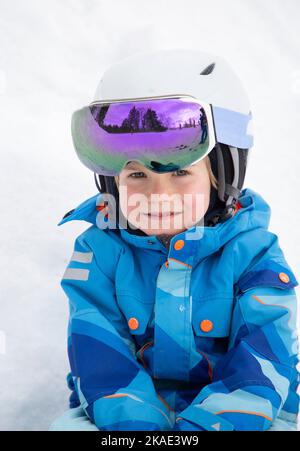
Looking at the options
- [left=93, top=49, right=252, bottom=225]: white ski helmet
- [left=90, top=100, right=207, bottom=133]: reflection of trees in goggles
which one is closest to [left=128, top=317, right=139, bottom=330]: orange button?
[left=93, top=49, right=252, bottom=225]: white ski helmet

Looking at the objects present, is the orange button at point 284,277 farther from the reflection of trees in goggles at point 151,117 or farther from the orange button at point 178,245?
the reflection of trees in goggles at point 151,117

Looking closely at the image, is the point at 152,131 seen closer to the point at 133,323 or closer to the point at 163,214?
the point at 163,214

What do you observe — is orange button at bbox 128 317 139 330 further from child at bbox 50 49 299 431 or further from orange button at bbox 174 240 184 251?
orange button at bbox 174 240 184 251

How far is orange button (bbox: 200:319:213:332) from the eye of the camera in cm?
174

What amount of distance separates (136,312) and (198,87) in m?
0.82

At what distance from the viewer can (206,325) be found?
5.73 ft

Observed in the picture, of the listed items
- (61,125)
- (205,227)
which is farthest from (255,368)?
(61,125)

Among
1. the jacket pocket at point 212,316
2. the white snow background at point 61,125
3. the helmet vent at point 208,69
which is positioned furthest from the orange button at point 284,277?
the white snow background at point 61,125

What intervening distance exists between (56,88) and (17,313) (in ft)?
9.79

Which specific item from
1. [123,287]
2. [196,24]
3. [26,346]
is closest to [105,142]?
[123,287]

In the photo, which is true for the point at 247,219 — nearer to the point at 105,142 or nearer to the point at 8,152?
the point at 105,142

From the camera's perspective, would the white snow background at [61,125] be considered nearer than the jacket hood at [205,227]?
No

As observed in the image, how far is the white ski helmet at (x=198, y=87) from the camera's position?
173 cm

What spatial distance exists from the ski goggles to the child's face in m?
0.07
